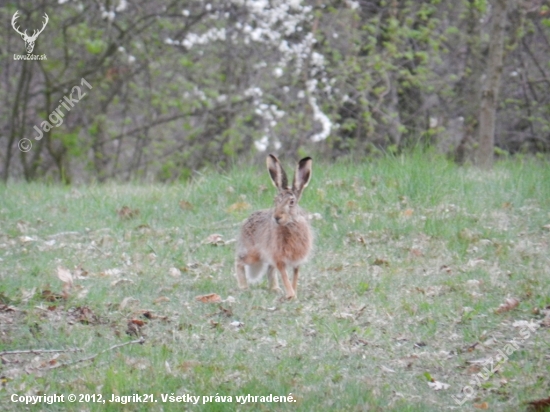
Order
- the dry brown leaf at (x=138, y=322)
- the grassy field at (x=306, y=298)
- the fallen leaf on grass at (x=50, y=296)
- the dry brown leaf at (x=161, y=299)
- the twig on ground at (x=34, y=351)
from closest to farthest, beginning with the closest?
the grassy field at (x=306, y=298), the twig on ground at (x=34, y=351), the dry brown leaf at (x=138, y=322), the fallen leaf on grass at (x=50, y=296), the dry brown leaf at (x=161, y=299)

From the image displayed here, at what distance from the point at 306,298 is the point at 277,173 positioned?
3.51 ft

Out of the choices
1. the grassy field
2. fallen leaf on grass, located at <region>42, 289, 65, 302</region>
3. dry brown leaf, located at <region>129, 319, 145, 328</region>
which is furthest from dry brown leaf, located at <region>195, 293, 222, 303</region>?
fallen leaf on grass, located at <region>42, 289, 65, 302</region>

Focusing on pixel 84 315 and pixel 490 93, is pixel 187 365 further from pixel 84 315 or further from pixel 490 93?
pixel 490 93

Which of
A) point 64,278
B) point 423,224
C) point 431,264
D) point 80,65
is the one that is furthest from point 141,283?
point 80,65

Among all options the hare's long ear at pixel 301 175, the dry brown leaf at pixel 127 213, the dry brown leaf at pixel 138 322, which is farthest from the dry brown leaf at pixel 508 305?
the dry brown leaf at pixel 127 213

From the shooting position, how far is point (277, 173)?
772 centimetres

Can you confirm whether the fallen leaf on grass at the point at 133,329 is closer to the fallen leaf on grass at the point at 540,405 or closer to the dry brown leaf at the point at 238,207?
the fallen leaf on grass at the point at 540,405

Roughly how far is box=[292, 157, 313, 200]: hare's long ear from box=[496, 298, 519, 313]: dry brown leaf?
1.95m

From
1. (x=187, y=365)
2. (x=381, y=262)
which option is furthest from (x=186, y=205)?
(x=187, y=365)

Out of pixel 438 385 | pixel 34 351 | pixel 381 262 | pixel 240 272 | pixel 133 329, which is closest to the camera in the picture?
pixel 438 385

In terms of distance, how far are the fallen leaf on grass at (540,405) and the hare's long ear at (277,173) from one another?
10.7 ft

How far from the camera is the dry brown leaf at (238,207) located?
428 inches

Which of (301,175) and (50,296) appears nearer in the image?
(50,296)

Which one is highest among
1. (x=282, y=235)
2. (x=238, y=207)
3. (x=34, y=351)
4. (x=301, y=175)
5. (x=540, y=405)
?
(x=301, y=175)
